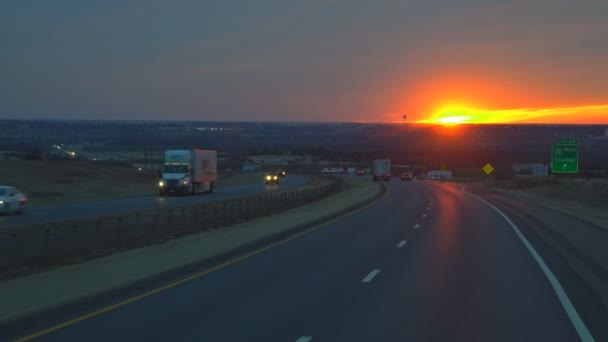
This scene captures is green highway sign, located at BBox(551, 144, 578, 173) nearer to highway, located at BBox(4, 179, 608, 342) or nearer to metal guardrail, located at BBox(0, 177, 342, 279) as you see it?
metal guardrail, located at BBox(0, 177, 342, 279)

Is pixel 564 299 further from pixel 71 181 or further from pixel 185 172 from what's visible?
pixel 71 181

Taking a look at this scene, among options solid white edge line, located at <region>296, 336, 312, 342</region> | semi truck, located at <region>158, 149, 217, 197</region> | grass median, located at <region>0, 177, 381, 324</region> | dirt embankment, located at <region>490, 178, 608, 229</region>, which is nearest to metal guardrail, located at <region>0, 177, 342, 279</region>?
grass median, located at <region>0, 177, 381, 324</region>

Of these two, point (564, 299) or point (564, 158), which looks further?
point (564, 158)

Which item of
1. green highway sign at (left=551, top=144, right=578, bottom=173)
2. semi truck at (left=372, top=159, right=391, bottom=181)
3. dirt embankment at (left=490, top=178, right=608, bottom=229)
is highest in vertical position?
green highway sign at (left=551, top=144, right=578, bottom=173)

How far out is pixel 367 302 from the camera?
42.5 feet

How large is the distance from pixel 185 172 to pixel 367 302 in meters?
49.2

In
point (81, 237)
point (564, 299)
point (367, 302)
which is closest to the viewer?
point (367, 302)

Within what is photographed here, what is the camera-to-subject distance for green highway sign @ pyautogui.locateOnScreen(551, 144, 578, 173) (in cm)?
5278

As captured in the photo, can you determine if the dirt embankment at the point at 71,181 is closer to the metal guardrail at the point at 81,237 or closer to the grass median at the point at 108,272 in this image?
the metal guardrail at the point at 81,237

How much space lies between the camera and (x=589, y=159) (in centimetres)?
13862

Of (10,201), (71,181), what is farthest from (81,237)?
(71,181)

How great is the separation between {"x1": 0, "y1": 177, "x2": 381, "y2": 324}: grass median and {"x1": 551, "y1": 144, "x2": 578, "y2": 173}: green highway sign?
31.6 metres

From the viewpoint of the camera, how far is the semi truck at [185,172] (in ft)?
197

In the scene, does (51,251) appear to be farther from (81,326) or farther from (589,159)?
(589,159)
